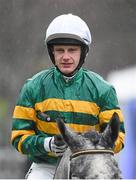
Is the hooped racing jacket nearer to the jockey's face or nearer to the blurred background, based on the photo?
the jockey's face

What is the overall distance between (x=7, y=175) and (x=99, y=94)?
419 inches

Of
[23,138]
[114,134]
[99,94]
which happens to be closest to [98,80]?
[99,94]

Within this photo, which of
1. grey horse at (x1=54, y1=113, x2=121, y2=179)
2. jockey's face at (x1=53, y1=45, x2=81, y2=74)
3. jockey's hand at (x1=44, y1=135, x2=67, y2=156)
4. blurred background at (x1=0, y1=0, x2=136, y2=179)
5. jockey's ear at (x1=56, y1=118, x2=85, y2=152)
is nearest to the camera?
grey horse at (x1=54, y1=113, x2=121, y2=179)

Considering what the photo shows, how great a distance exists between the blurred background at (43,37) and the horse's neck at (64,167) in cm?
1494

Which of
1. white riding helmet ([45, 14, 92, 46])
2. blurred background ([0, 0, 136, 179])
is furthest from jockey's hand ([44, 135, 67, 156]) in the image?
blurred background ([0, 0, 136, 179])

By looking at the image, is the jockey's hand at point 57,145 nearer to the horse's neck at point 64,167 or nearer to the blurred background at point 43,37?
the horse's neck at point 64,167

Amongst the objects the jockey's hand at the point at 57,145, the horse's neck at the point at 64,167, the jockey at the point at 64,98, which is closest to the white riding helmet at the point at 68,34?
the jockey at the point at 64,98

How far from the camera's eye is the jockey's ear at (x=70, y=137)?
15.9ft

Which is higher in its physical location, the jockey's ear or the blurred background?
the jockey's ear

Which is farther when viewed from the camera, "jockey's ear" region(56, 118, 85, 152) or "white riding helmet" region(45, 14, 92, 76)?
"white riding helmet" region(45, 14, 92, 76)

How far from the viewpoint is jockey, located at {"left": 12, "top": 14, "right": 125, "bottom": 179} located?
5.82m

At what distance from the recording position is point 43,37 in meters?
23.5

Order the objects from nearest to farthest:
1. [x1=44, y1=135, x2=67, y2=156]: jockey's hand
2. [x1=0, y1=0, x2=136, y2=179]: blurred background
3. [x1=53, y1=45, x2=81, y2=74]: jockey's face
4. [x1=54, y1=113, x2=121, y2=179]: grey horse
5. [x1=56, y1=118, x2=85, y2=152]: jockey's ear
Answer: [x1=54, y1=113, x2=121, y2=179]: grey horse, [x1=56, y1=118, x2=85, y2=152]: jockey's ear, [x1=44, y1=135, x2=67, y2=156]: jockey's hand, [x1=53, y1=45, x2=81, y2=74]: jockey's face, [x1=0, y1=0, x2=136, y2=179]: blurred background

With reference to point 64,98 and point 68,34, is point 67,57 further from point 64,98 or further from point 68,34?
point 64,98
